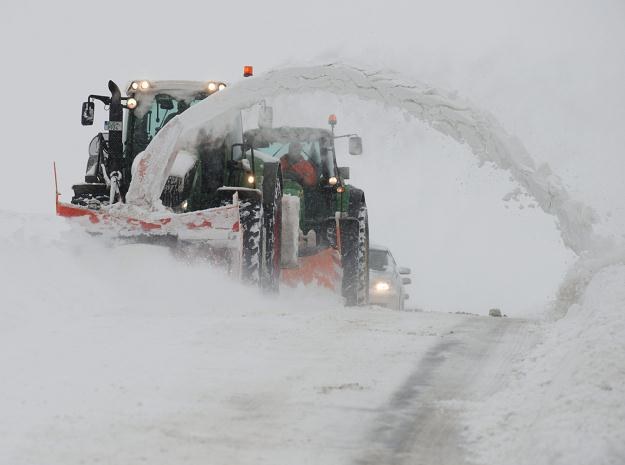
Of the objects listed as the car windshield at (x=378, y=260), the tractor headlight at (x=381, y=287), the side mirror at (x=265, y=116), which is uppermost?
the side mirror at (x=265, y=116)

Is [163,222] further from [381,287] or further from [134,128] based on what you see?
[381,287]

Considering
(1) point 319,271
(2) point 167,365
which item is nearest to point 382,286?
(1) point 319,271

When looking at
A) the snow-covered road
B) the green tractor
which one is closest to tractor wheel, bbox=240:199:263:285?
the green tractor

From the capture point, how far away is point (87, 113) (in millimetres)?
10453

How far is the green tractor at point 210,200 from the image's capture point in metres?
9.77

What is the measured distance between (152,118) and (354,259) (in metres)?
3.73

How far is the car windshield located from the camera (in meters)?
15.5

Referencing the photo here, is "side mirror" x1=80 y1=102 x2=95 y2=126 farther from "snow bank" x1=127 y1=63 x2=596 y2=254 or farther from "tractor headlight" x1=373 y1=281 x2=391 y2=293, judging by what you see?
"tractor headlight" x1=373 y1=281 x2=391 y2=293

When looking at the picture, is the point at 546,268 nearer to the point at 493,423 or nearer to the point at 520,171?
the point at 520,171

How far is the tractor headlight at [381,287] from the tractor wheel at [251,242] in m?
4.71

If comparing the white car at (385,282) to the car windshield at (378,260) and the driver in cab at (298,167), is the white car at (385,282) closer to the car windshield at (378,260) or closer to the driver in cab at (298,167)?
the car windshield at (378,260)

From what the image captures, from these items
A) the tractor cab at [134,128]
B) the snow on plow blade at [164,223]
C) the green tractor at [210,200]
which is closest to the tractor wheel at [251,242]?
the green tractor at [210,200]

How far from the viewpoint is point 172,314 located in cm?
786

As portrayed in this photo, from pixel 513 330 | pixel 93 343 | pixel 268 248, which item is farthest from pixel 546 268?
pixel 93 343
